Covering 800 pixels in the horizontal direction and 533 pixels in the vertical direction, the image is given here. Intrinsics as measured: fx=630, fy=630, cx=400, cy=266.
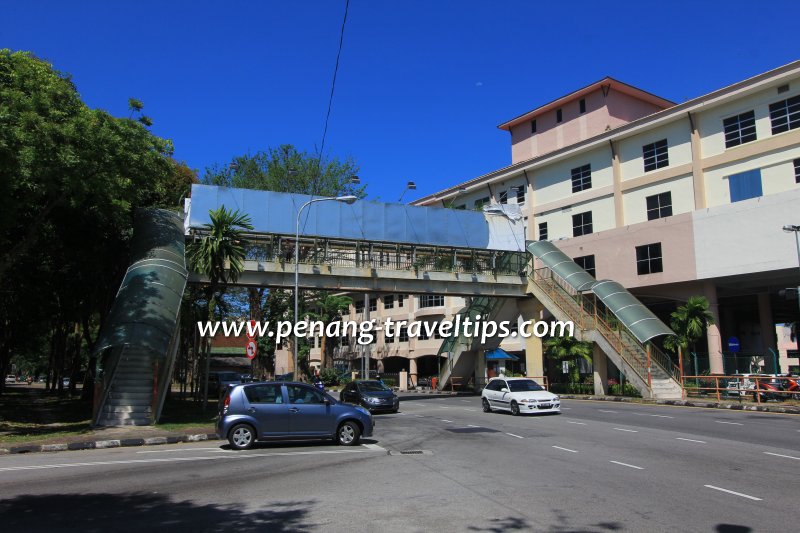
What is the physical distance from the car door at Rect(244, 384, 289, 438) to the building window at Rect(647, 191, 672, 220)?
32.5 metres

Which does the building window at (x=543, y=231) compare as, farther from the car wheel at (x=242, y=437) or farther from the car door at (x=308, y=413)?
the car wheel at (x=242, y=437)

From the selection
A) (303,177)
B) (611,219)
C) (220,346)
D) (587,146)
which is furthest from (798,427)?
(220,346)

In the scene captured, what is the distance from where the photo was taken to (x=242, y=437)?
14461 mm

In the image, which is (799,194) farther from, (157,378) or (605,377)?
(157,378)

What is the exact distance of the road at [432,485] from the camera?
24.1 feet

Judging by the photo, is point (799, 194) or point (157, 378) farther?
point (799, 194)

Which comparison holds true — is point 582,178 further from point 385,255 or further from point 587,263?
point 385,255

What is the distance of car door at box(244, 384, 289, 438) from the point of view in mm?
14398

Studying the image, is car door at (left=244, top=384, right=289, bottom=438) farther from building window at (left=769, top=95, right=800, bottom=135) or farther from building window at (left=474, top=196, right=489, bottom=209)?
building window at (left=474, top=196, right=489, bottom=209)

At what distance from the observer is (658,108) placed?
51031 millimetres

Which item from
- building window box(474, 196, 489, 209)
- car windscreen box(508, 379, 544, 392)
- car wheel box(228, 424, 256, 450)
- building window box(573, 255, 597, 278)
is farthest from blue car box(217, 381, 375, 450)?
building window box(474, 196, 489, 209)

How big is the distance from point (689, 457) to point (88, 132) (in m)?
18.3

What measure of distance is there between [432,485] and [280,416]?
582 cm

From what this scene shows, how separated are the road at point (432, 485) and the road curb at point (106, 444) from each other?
0.77 meters
